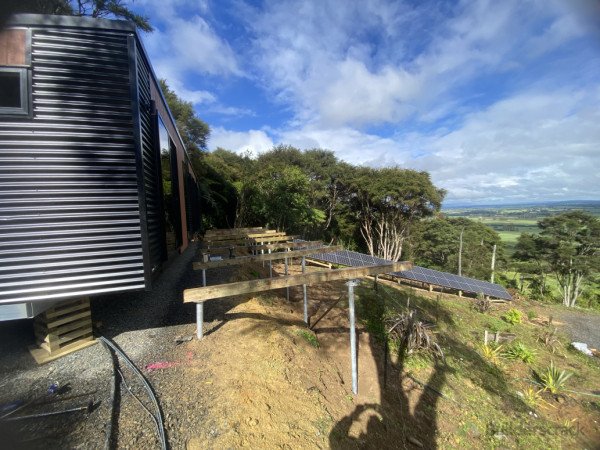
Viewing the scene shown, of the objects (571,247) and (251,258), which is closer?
(251,258)

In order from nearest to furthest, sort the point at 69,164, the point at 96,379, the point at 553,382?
the point at 69,164 < the point at 96,379 < the point at 553,382

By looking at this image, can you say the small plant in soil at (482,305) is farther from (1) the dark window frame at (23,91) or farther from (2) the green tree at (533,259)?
(1) the dark window frame at (23,91)

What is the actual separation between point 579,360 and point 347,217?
18709 millimetres

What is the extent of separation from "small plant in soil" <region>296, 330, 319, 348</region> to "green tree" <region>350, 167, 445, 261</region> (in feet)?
60.8

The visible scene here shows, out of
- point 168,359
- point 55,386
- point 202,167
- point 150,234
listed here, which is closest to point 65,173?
point 150,234

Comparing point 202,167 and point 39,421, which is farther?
point 202,167

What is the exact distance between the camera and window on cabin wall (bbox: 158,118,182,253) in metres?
5.64

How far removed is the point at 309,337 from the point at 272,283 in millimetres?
2216

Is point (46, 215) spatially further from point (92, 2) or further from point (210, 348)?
point (92, 2)

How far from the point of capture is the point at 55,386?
10.5 feet

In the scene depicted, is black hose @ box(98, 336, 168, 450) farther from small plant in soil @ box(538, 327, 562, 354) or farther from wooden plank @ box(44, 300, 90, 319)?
small plant in soil @ box(538, 327, 562, 354)

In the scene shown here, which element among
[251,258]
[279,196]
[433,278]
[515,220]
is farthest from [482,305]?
[515,220]

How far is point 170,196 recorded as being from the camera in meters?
6.12

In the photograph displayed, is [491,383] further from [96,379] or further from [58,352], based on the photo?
[58,352]
